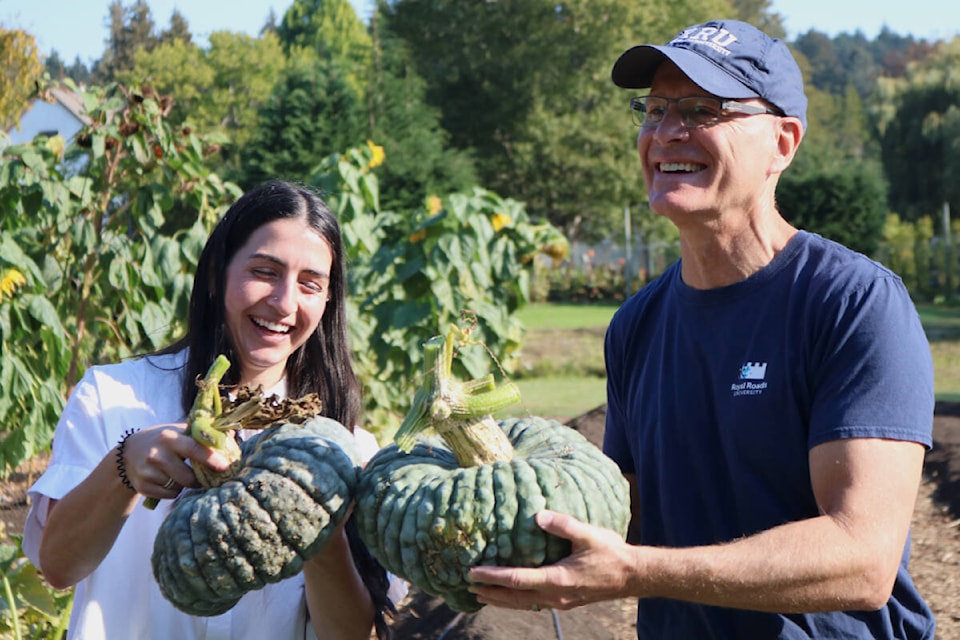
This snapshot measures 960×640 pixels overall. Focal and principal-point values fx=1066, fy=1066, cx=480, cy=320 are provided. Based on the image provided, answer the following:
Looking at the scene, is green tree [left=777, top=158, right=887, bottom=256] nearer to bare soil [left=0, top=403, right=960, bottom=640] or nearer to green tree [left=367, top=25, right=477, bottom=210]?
green tree [left=367, top=25, right=477, bottom=210]

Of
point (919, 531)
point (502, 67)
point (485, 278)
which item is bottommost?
point (919, 531)

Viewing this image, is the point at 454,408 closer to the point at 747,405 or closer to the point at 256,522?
the point at 256,522

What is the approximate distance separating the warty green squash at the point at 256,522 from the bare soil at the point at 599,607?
6.76ft

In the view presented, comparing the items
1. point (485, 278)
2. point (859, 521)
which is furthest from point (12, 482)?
point (859, 521)

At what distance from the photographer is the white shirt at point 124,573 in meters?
2.64

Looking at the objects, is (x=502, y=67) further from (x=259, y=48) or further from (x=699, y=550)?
(x=699, y=550)

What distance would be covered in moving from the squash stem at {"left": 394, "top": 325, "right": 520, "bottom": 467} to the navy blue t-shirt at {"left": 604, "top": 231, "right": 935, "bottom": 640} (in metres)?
0.60

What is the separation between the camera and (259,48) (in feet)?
221

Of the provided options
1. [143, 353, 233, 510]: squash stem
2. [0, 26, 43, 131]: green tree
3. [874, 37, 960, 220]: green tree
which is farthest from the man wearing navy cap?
[874, 37, 960, 220]: green tree

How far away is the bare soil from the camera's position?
5.30m

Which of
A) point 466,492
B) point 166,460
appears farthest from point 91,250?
point 466,492

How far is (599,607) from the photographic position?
19.3 feet

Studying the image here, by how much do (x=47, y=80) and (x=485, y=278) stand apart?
11.9ft

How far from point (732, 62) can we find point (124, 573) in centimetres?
197
